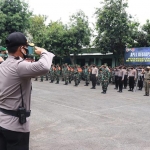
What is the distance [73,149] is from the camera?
161 inches

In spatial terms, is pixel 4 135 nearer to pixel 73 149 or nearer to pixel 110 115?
pixel 73 149

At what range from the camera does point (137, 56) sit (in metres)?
17.4

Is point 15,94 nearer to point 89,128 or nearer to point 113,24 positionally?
point 89,128

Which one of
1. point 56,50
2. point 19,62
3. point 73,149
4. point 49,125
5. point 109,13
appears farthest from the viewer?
point 56,50

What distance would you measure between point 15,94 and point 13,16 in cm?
1904

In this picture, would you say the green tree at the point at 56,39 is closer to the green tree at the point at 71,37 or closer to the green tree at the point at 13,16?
the green tree at the point at 71,37

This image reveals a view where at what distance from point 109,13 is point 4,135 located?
57.8 feet

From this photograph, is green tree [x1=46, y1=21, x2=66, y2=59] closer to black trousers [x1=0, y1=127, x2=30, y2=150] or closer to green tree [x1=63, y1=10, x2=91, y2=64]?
green tree [x1=63, y1=10, x2=91, y2=64]

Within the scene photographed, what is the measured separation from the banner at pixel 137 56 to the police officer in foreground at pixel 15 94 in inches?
618

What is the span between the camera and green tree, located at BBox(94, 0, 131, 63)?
733 inches

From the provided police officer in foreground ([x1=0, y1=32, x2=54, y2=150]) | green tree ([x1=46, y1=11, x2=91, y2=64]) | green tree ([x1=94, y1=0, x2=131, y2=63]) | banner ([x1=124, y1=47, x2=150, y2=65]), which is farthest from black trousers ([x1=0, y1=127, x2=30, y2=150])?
green tree ([x1=46, y1=11, x2=91, y2=64])

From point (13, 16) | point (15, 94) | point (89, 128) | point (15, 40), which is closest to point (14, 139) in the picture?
point (15, 94)

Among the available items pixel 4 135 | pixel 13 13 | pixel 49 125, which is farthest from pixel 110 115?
pixel 13 13

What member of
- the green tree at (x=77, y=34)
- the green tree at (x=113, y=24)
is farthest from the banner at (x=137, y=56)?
the green tree at (x=77, y=34)
